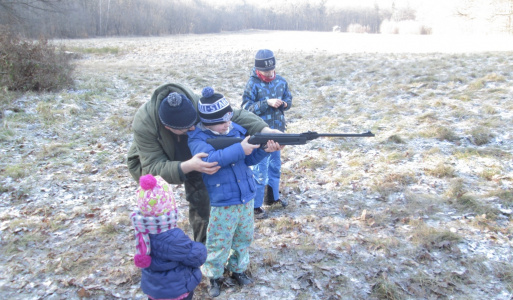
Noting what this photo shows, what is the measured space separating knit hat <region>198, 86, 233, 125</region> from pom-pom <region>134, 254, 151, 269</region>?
1238 mm

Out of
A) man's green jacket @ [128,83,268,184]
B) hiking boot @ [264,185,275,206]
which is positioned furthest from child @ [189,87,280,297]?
hiking boot @ [264,185,275,206]

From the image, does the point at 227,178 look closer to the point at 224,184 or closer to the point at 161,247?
the point at 224,184

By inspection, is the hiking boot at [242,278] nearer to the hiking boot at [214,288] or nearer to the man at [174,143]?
the hiking boot at [214,288]

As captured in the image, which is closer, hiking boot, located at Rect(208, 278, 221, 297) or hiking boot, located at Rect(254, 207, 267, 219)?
hiking boot, located at Rect(208, 278, 221, 297)

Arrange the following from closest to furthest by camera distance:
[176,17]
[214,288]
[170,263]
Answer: [170,263] < [214,288] < [176,17]

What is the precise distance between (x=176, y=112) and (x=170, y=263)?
122cm

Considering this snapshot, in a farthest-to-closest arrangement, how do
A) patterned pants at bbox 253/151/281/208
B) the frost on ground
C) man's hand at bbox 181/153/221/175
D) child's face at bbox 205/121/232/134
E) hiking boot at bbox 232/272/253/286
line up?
patterned pants at bbox 253/151/281/208, the frost on ground, hiking boot at bbox 232/272/253/286, child's face at bbox 205/121/232/134, man's hand at bbox 181/153/221/175

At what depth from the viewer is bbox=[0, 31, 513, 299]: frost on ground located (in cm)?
383

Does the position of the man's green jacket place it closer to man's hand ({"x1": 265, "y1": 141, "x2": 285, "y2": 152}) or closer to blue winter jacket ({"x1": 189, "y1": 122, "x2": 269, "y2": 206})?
blue winter jacket ({"x1": 189, "y1": 122, "x2": 269, "y2": 206})

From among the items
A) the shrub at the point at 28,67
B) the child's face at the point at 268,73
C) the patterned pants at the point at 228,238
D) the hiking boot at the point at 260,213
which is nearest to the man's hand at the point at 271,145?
the patterned pants at the point at 228,238

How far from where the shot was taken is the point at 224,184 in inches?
127

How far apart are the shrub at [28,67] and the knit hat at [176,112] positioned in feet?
31.2

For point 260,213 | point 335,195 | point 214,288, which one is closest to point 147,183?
point 214,288

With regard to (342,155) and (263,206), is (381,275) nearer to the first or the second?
(263,206)
